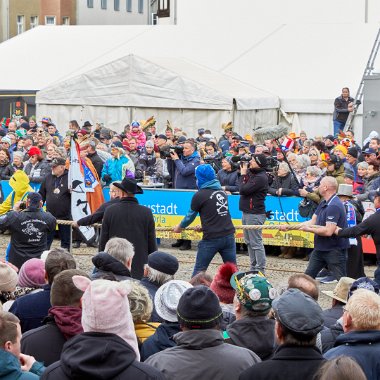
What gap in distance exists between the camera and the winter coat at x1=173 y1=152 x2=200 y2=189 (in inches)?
652

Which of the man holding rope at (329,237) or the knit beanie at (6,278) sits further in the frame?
the man holding rope at (329,237)

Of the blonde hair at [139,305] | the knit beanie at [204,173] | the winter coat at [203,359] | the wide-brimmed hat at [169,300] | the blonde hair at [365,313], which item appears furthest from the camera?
the knit beanie at [204,173]

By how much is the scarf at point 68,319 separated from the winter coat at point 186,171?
10.5 m

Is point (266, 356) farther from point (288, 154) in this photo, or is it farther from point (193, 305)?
point (288, 154)

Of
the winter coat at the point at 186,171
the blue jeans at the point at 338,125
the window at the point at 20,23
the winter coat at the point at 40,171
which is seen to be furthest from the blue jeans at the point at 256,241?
the window at the point at 20,23

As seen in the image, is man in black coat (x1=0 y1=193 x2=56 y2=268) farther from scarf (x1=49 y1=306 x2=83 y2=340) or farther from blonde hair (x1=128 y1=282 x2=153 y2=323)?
scarf (x1=49 y1=306 x2=83 y2=340)

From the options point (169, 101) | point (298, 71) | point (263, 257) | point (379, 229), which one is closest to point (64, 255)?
point (379, 229)

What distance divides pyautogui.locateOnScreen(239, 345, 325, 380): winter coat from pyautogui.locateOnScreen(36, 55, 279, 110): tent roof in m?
23.3

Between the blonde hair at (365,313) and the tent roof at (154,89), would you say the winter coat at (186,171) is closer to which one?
the blonde hair at (365,313)

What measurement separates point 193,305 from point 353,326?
986 millimetres

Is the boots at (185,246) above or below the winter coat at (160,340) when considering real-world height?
below

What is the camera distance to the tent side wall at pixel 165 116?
2867cm

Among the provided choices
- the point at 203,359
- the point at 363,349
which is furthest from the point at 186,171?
the point at 203,359

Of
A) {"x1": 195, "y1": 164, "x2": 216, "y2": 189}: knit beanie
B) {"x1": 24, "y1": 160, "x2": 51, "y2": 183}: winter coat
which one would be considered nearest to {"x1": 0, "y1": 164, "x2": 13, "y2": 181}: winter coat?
{"x1": 24, "y1": 160, "x2": 51, "y2": 183}: winter coat
